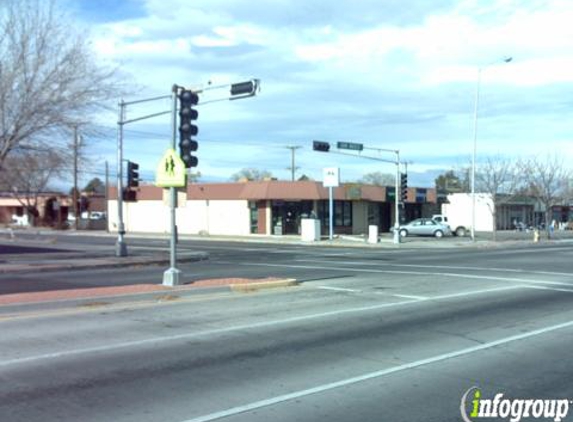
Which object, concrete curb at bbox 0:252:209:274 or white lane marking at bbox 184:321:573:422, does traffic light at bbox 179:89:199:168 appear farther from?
white lane marking at bbox 184:321:573:422

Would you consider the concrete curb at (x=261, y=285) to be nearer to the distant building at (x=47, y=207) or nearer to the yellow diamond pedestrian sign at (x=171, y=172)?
the yellow diamond pedestrian sign at (x=171, y=172)

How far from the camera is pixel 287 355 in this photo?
862 cm

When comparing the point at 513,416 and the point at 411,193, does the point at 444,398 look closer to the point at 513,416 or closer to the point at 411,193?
the point at 513,416

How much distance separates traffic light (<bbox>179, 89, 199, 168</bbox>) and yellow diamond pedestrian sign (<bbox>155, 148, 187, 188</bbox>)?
1.38 feet

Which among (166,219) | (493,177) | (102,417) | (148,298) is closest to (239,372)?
(102,417)

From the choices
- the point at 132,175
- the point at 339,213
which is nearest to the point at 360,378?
the point at 132,175

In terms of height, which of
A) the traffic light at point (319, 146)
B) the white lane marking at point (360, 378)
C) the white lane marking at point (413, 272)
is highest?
the traffic light at point (319, 146)

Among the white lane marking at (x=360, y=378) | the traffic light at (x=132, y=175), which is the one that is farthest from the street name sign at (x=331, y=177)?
the white lane marking at (x=360, y=378)

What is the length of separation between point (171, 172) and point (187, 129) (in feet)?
4.09

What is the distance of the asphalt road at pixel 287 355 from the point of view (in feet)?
20.7

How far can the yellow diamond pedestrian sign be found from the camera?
1564 centimetres

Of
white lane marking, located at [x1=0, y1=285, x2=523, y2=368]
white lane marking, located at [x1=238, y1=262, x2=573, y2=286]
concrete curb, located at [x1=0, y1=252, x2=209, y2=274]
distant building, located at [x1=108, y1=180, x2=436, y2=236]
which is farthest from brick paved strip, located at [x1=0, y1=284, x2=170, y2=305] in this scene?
distant building, located at [x1=108, y1=180, x2=436, y2=236]

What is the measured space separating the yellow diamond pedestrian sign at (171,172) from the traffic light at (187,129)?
1.38 feet

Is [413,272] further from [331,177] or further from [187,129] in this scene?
[331,177]
